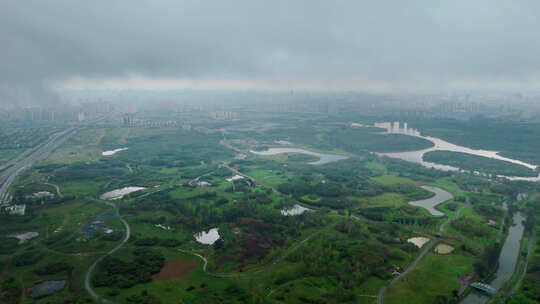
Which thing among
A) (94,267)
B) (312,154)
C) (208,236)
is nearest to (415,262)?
(208,236)

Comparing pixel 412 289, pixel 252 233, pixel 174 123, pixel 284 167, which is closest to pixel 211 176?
pixel 284 167

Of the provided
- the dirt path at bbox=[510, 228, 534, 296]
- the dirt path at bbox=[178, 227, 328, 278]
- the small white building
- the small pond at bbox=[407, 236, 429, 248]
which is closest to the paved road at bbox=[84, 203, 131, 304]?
the dirt path at bbox=[178, 227, 328, 278]

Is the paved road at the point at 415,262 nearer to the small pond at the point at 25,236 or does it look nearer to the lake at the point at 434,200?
the lake at the point at 434,200

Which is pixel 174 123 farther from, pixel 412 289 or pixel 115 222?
pixel 412 289

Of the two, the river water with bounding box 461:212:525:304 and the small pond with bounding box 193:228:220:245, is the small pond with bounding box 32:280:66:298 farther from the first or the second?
the river water with bounding box 461:212:525:304

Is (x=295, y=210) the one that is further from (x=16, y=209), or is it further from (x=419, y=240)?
(x=16, y=209)

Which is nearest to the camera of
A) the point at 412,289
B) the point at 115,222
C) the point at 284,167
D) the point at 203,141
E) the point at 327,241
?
the point at 412,289

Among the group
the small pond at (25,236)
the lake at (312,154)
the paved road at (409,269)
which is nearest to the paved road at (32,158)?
the small pond at (25,236)
